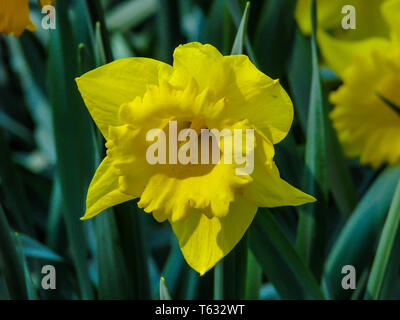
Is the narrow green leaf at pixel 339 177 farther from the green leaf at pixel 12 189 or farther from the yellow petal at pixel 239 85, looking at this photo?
the green leaf at pixel 12 189

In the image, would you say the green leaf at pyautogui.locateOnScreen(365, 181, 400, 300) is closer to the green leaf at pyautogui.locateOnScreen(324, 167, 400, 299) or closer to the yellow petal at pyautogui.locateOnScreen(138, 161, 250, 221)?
the green leaf at pyautogui.locateOnScreen(324, 167, 400, 299)

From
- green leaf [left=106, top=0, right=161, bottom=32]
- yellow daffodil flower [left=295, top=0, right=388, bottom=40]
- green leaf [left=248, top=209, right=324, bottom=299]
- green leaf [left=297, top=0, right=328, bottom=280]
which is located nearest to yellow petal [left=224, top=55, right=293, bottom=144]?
green leaf [left=248, top=209, right=324, bottom=299]

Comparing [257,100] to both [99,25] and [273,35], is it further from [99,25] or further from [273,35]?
[273,35]

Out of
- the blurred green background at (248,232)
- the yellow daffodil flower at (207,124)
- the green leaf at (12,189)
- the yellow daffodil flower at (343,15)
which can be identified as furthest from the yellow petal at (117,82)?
the yellow daffodil flower at (343,15)
